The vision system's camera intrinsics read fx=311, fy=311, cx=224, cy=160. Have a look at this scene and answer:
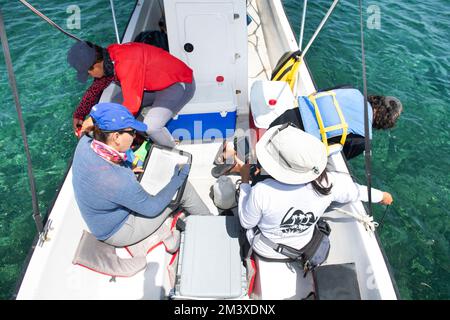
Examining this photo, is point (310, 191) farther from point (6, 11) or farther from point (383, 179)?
point (6, 11)

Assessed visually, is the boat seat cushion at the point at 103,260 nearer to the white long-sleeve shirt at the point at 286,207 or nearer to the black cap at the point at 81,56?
the white long-sleeve shirt at the point at 286,207

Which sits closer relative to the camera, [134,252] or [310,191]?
[310,191]

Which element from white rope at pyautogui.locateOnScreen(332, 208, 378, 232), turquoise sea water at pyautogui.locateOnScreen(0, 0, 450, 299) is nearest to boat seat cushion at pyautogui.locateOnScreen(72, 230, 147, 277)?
turquoise sea water at pyautogui.locateOnScreen(0, 0, 450, 299)

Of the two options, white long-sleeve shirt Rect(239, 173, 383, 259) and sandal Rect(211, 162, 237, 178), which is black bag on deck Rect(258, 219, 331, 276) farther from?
sandal Rect(211, 162, 237, 178)

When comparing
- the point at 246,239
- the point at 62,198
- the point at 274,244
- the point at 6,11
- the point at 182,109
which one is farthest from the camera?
the point at 6,11

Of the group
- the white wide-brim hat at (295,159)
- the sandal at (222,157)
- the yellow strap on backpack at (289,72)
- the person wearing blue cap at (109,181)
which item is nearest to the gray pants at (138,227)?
the person wearing blue cap at (109,181)

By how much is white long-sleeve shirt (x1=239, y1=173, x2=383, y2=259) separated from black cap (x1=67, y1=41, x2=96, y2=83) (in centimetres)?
173

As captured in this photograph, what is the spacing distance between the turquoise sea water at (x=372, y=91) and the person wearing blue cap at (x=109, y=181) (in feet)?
5.81

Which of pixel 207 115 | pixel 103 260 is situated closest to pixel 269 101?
pixel 207 115

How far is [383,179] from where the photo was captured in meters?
4.10

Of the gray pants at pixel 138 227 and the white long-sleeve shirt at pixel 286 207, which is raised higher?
the white long-sleeve shirt at pixel 286 207

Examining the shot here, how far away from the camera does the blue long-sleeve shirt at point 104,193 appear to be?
194 cm
